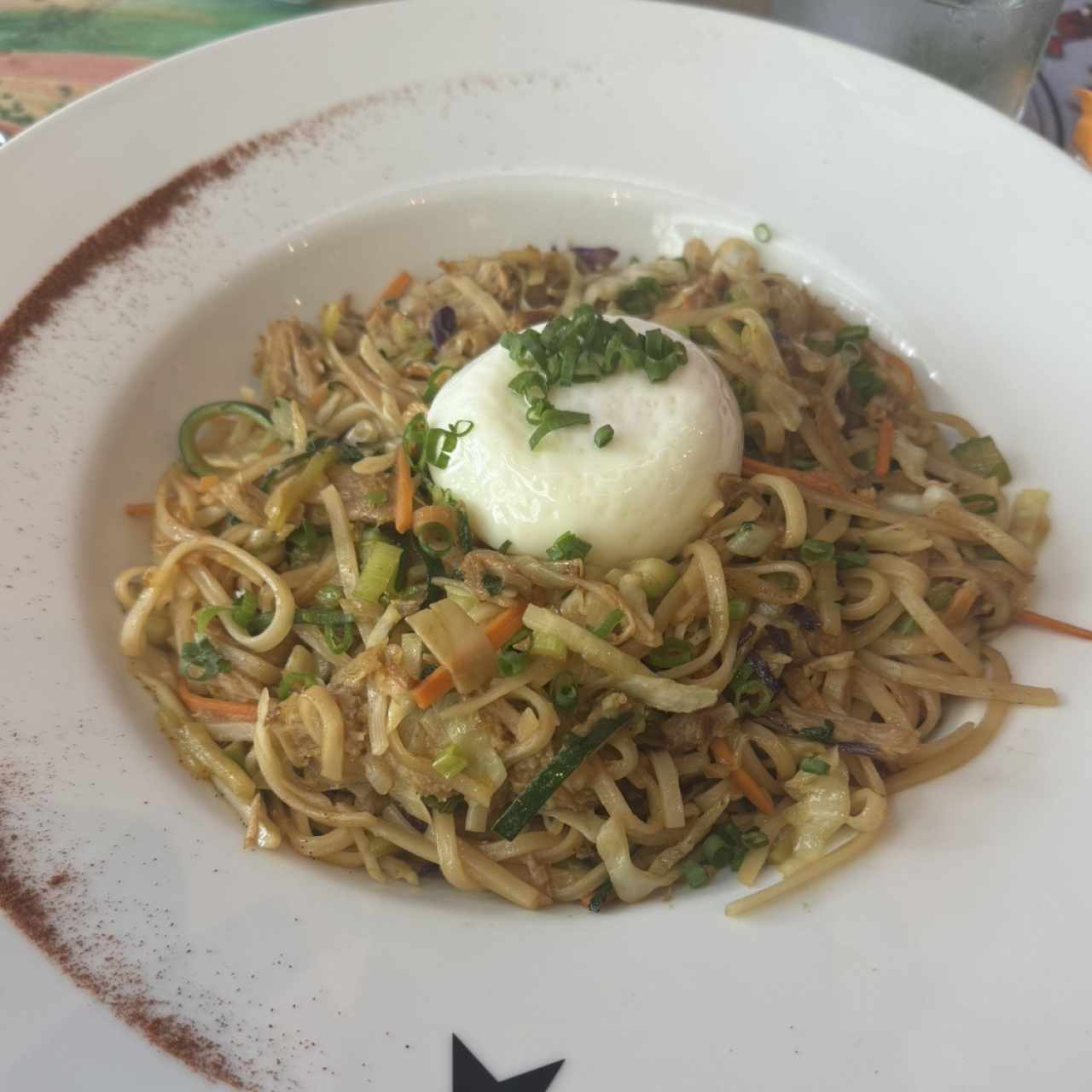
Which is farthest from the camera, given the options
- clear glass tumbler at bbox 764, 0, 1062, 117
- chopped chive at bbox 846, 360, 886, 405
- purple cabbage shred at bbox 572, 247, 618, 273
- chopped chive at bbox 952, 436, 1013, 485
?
purple cabbage shred at bbox 572, 247, 618, 273

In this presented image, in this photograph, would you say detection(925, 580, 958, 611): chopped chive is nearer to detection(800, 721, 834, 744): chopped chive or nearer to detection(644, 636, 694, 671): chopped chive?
detection(800, 721, 834, 744): chopped chive

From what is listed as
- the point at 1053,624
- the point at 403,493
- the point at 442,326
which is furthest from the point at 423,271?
the point at 1053,624

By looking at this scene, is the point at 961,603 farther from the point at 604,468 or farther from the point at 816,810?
the point at 604,468

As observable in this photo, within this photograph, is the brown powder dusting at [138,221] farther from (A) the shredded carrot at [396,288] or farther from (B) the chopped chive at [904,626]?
(B) the chopped chive at [904,626]

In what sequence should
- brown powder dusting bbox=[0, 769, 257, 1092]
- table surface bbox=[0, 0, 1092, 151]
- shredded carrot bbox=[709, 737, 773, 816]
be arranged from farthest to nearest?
table surface bbox=[0, 0, 1092, 151]
shredded carrot bbox=[709, 737, 773, 816]
brown powder dusting bbox=[0, 769, 257, 1092]

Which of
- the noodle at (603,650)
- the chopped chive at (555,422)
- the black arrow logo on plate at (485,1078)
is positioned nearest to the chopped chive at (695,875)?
the noodle at (603,650)

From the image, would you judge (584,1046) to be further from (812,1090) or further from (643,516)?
(643,516)

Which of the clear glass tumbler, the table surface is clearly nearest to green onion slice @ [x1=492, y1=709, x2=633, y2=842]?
the clear glass tumbler
